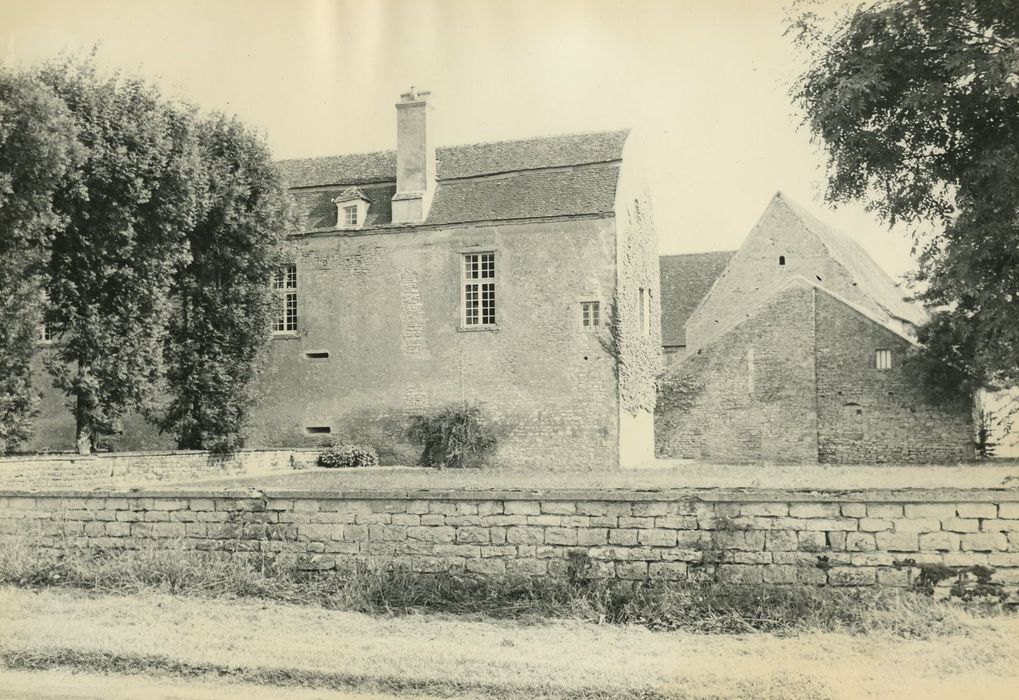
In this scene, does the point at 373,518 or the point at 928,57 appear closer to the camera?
the point at 373,518

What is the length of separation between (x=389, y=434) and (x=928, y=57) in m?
16.2

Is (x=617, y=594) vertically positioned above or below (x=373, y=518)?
below

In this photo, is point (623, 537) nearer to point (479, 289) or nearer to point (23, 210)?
point (23, 210)

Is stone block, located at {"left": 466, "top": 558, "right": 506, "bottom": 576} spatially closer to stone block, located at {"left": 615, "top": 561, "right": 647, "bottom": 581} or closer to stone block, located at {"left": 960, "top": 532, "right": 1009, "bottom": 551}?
stone block, located at {"left": 615, "top": 561, "right": 647, "bottom": 581}

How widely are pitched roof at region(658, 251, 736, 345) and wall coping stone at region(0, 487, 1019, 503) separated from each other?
1094 inches

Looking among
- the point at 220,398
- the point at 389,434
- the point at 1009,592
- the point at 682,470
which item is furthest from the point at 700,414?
the point at 1009,592

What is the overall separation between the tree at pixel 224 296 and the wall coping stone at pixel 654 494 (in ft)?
40.1

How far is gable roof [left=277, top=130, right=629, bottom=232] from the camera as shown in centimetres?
2264

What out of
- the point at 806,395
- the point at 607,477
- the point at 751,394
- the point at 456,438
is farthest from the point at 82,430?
the point at 806,395

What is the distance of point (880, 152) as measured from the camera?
1454cm

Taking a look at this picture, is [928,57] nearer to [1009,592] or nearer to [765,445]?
[1009,592]

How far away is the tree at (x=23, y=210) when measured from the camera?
50.3 ft

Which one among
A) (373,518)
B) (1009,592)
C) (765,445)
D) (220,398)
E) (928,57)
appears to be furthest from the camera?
(765,445)

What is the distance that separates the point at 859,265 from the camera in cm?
3434
